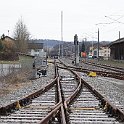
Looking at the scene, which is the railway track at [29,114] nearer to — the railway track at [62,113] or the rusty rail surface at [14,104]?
the railway track at [62,113]

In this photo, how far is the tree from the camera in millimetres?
95675

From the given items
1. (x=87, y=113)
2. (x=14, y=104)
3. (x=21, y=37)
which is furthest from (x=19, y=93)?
(x=21, y=37)

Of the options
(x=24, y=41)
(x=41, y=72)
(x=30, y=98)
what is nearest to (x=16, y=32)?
(x=24, y=41)

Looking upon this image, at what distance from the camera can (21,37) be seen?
9988cm

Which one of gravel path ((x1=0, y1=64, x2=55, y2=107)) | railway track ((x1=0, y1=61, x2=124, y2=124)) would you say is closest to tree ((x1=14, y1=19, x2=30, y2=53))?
gravel path ((x1=0, y1=64, x2=55, y2=107))

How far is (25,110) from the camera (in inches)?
432

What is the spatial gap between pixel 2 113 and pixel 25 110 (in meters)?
0.98

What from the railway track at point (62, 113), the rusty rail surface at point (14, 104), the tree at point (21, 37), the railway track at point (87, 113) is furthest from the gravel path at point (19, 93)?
the tree at point (21, 37)

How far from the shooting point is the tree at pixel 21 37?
314 ft

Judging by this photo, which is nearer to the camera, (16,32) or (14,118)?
(14,118)

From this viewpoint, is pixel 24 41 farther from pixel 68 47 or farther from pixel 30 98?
pixel 68 47

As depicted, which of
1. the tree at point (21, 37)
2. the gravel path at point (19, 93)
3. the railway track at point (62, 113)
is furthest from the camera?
the tree at point (21, 37)

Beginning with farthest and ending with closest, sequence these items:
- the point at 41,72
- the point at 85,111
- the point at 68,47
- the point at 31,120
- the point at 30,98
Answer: the point at 68,47 → the point at 41,72 → the point at 30,98 → the point at 85,111 → the point at 31,120

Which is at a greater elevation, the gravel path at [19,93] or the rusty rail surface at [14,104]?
the rusty rail surface at [14,104]
